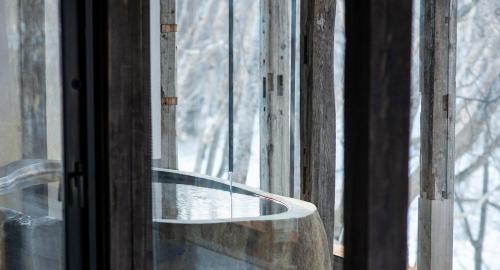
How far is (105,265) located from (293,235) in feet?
3.84

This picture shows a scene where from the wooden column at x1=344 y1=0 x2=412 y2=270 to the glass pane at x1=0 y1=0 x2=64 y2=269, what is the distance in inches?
36.6

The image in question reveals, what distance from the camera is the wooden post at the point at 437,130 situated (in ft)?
12.6

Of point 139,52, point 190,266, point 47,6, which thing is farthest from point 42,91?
point 190,266

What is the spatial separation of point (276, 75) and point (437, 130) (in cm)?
87

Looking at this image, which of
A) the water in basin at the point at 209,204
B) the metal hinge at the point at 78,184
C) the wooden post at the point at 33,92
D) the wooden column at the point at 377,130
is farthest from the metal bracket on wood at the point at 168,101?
the wooden column at the point at 377,130

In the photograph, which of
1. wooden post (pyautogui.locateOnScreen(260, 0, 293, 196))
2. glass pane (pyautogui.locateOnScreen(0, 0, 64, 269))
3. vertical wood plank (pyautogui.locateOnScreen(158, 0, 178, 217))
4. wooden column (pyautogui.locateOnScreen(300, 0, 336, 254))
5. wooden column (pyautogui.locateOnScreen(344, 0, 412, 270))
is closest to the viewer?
wooden column (pyautogui.locateOnScreen(344, 0, 412, 270))

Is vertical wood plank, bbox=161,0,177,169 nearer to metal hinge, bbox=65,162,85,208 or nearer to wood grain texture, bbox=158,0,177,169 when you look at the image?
wood grain texture, bbox=158,0,177,169

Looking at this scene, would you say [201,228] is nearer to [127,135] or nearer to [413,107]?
[127,135]

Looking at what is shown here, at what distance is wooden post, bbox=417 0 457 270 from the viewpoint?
3.85 metres

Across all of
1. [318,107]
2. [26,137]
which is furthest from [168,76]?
[26,137]

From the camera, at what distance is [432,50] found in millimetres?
3865

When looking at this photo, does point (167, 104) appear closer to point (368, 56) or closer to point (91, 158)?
point (91, 158)

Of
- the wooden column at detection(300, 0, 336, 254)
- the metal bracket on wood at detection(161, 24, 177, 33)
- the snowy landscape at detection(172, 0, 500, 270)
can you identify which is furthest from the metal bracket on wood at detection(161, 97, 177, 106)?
the snowy landscape at detection(172, 0, 500, 270)

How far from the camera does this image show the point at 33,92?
5.71 feet
